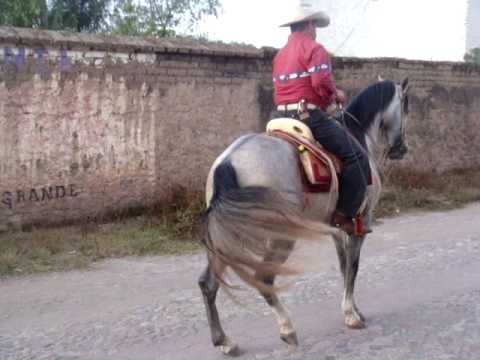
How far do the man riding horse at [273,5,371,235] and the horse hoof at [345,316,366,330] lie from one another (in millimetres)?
804

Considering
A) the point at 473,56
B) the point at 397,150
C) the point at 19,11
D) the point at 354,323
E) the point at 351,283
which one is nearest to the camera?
the point at 354,323

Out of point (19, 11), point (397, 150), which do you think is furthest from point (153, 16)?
point (397, 150)

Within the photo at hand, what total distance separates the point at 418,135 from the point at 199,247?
638cm

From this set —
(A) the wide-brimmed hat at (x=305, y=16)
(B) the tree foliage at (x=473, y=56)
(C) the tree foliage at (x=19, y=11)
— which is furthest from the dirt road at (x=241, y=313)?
(B) the tree foliage at (x=473, y=56)

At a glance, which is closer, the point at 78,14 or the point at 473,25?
the point at 78,14

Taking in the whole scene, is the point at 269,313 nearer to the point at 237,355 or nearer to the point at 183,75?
the point at 237,355

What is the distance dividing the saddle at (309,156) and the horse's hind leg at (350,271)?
0.63m

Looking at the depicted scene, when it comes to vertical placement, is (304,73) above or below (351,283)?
above

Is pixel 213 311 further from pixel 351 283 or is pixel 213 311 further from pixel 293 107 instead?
pixel 293 107

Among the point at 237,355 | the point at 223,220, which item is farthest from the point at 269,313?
the point at 223,220

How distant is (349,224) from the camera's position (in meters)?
5.12

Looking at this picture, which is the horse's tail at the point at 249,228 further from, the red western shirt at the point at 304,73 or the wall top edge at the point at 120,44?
the wall top edge at the point at 120,44

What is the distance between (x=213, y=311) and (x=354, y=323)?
1.25 meters

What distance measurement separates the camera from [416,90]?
12375 millimetres
